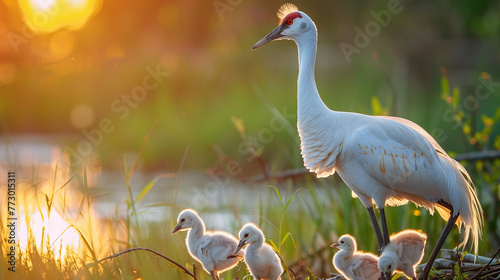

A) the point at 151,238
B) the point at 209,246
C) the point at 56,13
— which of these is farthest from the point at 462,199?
the point at 56,13

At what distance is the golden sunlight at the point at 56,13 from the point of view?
20.4 feet

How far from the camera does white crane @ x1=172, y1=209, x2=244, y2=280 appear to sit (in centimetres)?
372

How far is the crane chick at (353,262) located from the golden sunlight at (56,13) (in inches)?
143

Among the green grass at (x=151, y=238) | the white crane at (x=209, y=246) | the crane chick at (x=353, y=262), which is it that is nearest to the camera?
the green grass at (x=151, y=238)

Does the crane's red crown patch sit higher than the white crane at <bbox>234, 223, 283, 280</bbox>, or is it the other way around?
the crane's red crown patch

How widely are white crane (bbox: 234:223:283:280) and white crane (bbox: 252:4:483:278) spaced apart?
1.88 feet

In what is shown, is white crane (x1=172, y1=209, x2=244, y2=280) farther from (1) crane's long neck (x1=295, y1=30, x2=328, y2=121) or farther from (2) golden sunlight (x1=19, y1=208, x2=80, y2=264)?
(1) crane's long neck (x1=295, y1=30, x2=328, y2=121)

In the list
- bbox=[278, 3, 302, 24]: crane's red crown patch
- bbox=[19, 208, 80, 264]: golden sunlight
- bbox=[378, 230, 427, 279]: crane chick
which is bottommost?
bbox=[378, 230, 427, 279]: crane chick

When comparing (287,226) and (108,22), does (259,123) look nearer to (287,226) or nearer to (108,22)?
(108,22)

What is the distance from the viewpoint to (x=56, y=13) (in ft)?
22.0

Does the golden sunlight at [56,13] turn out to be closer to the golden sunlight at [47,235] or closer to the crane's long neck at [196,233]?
the golden sunlight at [47,235]

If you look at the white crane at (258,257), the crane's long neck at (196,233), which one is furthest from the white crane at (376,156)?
the crane's long neck at (196,233)

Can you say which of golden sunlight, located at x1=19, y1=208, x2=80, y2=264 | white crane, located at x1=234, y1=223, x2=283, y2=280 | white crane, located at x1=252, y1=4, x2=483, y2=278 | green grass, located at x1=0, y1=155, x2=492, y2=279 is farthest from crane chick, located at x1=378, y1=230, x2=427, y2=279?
golden sunlight, located at x1=19, y1=208, x2=80, y2=264

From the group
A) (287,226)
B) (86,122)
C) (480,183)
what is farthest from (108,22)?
(480,183)
